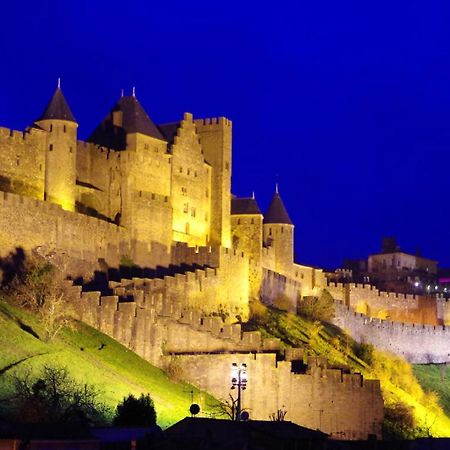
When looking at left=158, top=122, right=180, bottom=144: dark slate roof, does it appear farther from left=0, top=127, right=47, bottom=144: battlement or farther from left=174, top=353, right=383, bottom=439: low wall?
left=174, top=353, right=383, bottom=439: low wall

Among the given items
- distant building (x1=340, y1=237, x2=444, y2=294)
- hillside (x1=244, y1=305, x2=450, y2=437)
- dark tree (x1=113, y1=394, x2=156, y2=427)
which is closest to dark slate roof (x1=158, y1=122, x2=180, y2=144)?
hillside (x1=244, y1=305, x2=450, y2=437)

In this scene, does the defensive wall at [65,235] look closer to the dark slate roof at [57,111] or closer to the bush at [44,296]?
the bush at [44,296]

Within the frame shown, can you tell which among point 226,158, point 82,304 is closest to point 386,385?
point 226,158

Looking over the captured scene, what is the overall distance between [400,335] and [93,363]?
4094 centimetres

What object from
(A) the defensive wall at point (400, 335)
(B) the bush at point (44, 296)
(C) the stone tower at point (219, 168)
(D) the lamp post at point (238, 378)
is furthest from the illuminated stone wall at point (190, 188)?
(D) the lamp post at point (238, 378)

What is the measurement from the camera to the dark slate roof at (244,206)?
273 ft

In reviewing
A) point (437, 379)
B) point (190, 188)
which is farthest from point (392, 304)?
point (190, 188)

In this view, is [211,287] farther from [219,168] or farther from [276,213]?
[276,213]

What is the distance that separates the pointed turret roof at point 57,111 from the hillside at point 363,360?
1443 centimetres

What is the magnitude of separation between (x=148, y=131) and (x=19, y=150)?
10197 millimetres

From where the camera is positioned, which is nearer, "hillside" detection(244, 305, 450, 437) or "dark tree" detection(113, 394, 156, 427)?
"dark tree" detection(113, 394, 156, 427)

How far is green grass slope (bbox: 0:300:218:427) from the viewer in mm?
52000

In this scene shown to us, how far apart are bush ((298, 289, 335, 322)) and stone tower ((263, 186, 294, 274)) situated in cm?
235

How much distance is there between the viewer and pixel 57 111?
69.6 m
